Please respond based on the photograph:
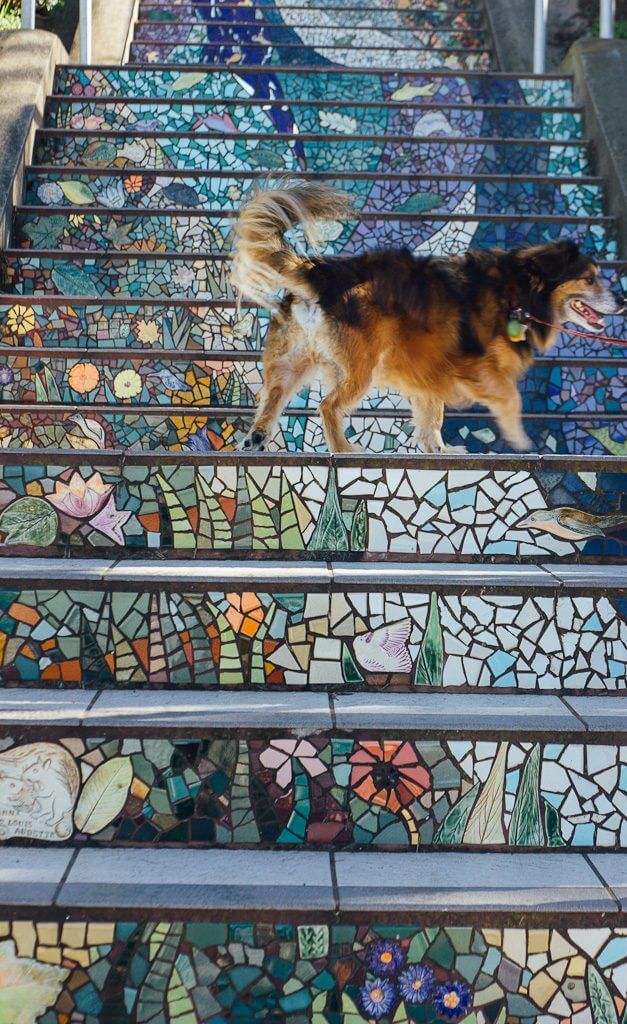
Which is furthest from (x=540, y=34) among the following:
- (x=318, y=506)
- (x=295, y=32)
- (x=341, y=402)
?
(x=318, y=506)

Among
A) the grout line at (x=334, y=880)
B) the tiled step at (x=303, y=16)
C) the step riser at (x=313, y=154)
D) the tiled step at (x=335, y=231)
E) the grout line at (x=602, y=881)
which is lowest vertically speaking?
the grout line at (x=602, y=881)

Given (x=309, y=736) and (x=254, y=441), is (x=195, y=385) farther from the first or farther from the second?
(x=309, y=736)

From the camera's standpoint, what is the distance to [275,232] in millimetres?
3680

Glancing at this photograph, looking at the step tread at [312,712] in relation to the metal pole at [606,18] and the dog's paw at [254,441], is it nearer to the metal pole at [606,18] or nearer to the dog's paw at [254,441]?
the dog's paw at [254,441]

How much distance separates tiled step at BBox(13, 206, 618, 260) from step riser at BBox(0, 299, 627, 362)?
495 mm

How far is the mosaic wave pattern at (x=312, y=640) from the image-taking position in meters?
2.59

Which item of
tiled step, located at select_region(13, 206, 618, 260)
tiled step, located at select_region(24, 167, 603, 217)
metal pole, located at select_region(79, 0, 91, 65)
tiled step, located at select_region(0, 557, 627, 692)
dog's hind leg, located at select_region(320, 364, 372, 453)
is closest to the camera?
tiled step, located at select_region(0, 557, 627, 692)

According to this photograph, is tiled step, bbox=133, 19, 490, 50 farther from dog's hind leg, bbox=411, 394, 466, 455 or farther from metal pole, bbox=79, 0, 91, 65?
dog's hind leg, bbox=411, 394, 466, 455

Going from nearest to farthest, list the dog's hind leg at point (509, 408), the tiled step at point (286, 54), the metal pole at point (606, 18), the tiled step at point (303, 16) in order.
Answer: the dog's hind leg at point (509, 408) → the metal pole at point (606, 18) → the tiled step at point (286, 54) → the tiled step at point (303, 16)

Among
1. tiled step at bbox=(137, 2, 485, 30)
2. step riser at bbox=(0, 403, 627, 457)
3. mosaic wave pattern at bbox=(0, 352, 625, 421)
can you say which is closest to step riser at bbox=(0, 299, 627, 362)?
mosaic wave pattern at bbox=(0, 352, 625, 421)

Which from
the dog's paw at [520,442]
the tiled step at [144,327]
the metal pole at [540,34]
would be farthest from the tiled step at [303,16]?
the dog's paw at [520,442]

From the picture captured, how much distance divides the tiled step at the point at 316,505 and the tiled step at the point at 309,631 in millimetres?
283

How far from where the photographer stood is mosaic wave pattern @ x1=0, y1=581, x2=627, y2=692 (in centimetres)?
259

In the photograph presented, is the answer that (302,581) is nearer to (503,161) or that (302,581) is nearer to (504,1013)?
(504,1013)
